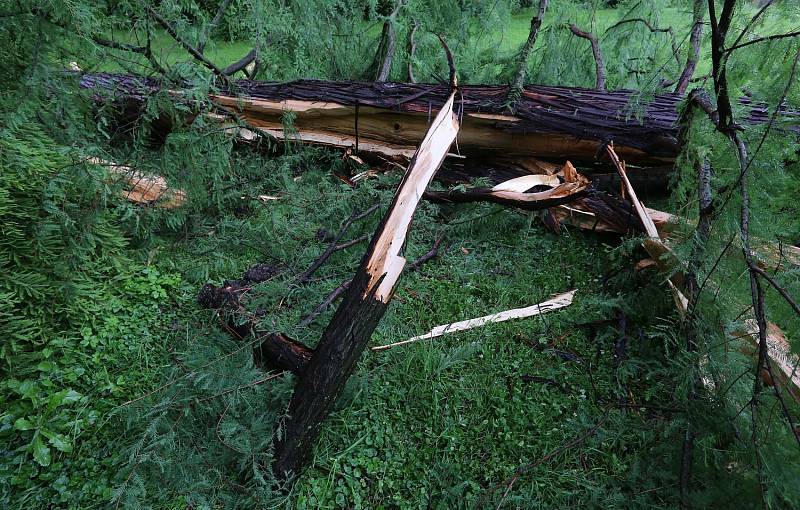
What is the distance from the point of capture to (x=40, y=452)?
2059 mm

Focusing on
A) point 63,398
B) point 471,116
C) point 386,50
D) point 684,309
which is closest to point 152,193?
point 63,398

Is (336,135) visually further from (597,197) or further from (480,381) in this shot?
(480,381)

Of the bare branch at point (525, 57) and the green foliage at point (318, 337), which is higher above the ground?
the bare branch at point (525, 57)

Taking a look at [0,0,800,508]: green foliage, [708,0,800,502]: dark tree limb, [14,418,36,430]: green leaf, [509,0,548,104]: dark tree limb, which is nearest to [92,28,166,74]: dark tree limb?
[0,0,800,508]: green foliage

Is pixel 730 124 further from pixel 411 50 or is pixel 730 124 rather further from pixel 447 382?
pixel 411 50

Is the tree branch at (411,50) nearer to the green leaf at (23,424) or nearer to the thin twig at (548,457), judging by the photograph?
the thin twig at (548,457)

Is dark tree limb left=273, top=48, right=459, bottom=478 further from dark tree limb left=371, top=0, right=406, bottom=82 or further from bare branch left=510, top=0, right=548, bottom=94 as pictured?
dark tree limb left=371, top=0, right=406, bottom=82

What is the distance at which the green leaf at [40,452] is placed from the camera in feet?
6.67

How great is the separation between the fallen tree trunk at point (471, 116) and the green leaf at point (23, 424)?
224cm

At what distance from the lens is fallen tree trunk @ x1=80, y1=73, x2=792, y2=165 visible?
140 inches

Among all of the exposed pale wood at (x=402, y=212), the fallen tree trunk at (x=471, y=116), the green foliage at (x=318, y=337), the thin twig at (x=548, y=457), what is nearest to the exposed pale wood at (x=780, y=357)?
the green foliage at (x=318, y=337)

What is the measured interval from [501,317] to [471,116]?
1.89 meters

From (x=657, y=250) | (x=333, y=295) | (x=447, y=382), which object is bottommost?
(x=447, y=382)

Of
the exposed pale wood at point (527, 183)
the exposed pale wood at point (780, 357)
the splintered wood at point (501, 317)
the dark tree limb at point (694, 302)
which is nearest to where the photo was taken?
the dark tree limb at point (694, 302)
